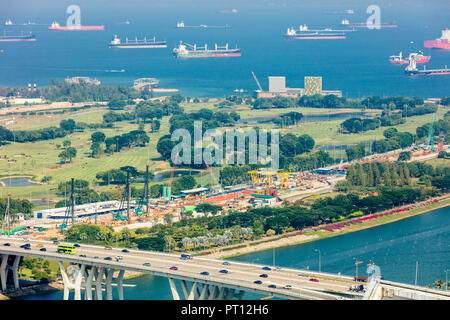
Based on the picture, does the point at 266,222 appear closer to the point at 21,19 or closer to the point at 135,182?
the point at 135,182

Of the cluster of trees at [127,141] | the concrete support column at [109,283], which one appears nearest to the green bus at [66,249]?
the concrete support column at [109,283]

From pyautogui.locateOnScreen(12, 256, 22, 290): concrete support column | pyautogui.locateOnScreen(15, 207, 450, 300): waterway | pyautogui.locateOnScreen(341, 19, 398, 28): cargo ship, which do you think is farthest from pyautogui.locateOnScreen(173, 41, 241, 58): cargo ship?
pyautogui.locateOnScreen(12, 256, 22, 290): concrete support column

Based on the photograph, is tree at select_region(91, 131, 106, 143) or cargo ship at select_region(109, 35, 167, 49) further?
cargo ship at select_region(109, 35, 167, 49)

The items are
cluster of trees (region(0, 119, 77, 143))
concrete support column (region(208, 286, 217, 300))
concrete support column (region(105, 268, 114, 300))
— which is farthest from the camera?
cluster of trees (region(0, 119, 77, 143))

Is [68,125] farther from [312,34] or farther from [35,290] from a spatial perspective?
[312,34]

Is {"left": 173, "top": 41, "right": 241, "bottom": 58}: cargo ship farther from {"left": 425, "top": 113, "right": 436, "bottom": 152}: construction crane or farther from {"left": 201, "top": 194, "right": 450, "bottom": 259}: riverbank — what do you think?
{"left": 201, "top": 194, "right": 450, "bottom": 259}: riverbank

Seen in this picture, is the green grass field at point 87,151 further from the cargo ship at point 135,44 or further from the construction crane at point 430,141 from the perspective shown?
the cargo ship at point 135,44

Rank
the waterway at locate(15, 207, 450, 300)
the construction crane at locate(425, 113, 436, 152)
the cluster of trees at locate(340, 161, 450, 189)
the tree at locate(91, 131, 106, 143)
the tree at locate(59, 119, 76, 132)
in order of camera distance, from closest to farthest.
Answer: the waterway at locate(15, 207, 450, 300) → the cluster of trees at locate(340, 161, 450, 189) → the construction crane at locate(425, 113, 436, 152) → the tree at locate(91, 131, 106, 143) → the tree at locate(59, 119, 76, 132)

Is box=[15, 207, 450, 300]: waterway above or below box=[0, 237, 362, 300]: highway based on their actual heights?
below
